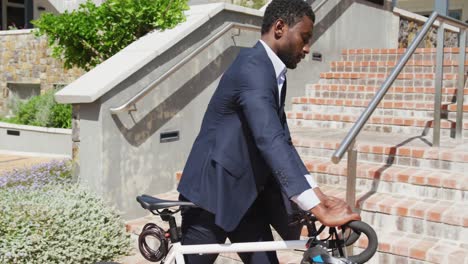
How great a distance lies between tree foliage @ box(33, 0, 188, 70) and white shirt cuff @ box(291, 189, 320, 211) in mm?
3825

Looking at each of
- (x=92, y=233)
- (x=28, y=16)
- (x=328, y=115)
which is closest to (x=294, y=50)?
(x=92, y=233)

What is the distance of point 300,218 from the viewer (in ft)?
6.72

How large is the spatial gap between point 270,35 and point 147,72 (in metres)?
2.82

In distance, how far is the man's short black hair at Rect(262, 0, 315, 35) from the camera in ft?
6.79

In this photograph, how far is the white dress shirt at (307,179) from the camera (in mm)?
1857

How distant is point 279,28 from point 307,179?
64 cm

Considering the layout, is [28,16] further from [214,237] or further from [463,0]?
[214,237]

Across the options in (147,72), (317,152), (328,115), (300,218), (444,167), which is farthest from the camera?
(328,115)

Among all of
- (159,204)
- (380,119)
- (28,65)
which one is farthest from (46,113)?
(159,204)

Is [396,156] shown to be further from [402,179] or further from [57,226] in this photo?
[57,226]

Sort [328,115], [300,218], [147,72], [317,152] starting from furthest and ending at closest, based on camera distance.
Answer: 1. [328,115]
2. [317,152]
3. [147,72]
4. [300,218]

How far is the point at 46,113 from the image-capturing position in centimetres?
1030

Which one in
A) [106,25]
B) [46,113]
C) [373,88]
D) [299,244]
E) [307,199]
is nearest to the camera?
[307,199]

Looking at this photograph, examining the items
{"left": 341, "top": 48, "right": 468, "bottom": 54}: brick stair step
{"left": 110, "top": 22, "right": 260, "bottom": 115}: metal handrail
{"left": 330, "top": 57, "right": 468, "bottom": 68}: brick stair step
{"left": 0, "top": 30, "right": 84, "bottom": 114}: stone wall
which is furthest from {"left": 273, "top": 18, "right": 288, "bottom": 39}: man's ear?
{"left": 0, "top": 30, "right": 84, "bottom": 114}: stone wall
